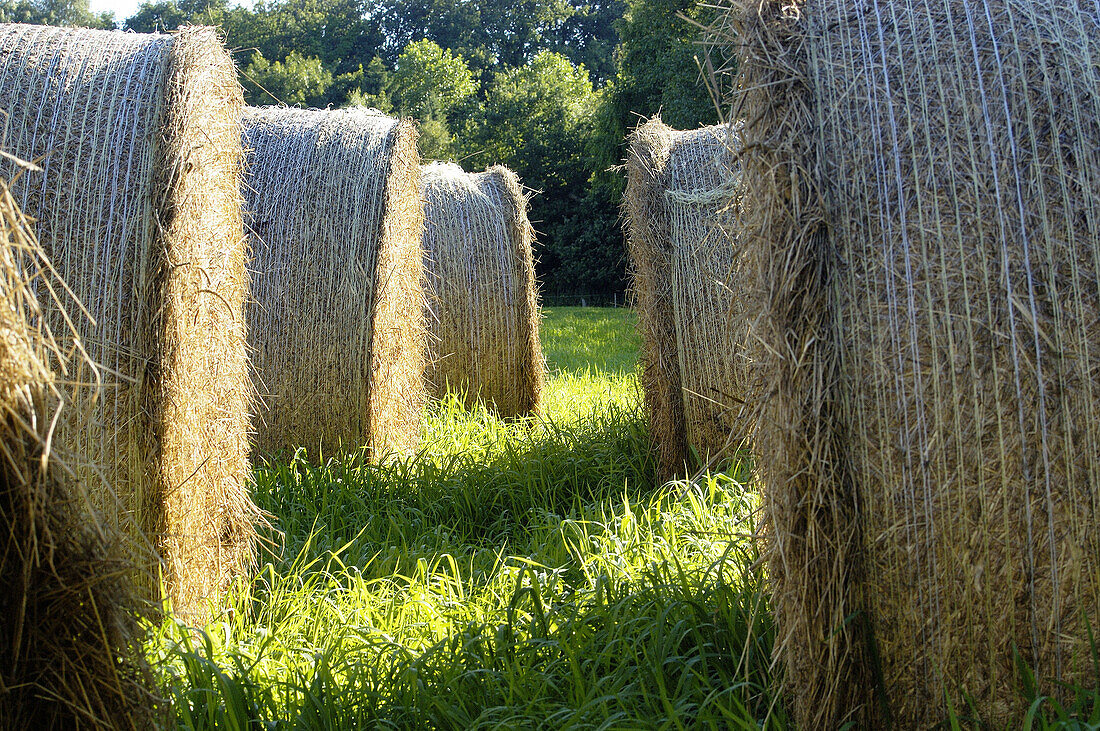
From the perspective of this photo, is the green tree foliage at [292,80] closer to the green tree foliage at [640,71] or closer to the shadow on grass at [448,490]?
the green tree foliage at [640,71]

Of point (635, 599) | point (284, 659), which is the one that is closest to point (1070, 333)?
point (635, 599)

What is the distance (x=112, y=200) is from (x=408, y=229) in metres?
3.36

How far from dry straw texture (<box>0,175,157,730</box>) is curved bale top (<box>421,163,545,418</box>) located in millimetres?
5794

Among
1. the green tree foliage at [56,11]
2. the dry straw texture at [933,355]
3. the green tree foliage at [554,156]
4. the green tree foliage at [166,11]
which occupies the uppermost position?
the green tree foliage at [56,11]

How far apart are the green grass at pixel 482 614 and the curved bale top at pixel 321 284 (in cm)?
34

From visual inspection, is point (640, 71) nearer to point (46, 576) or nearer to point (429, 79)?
point (429, 79)

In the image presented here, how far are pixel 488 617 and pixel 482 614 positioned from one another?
35mm

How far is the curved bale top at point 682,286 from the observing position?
5137 mm

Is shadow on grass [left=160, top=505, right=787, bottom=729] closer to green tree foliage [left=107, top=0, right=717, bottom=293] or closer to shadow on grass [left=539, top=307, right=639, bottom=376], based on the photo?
shadow on grass [left=539, top=307, right=639, bottom=376]

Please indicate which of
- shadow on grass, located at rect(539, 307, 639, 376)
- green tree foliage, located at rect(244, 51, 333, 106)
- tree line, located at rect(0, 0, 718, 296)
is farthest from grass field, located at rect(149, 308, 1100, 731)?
green tree foliage, located at rect(244, 51, 333, 106)

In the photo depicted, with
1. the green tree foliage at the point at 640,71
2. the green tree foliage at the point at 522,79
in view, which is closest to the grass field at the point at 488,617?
the green tree foliage at the point at 522,79

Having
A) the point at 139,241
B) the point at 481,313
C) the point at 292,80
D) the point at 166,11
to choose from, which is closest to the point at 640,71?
the point at 292,80

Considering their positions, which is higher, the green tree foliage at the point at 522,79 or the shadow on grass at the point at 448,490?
the green tree foliage at the point at 522,79

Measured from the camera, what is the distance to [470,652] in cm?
305
